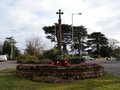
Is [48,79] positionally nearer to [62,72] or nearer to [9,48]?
[62,72]

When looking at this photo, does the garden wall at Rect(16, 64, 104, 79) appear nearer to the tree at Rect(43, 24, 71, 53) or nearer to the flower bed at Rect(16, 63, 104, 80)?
the flower bed at Rect(16, 63, 104, 80)

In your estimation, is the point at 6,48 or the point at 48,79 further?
the point at 6,48


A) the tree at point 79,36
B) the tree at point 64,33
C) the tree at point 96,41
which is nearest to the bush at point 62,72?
the tree at point 64,33

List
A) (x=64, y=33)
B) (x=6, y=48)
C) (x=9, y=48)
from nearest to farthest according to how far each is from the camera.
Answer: (x=64, y=33) → (x=9, y=48) → (x=6, y=48)

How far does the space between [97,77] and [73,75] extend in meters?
1.83

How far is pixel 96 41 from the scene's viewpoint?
131 meters

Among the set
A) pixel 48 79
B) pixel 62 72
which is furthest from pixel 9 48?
pixel 48 79

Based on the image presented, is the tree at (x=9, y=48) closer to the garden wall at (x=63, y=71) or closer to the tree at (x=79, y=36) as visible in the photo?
the tree at (x=79, y=36)

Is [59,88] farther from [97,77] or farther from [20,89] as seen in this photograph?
[97,77]

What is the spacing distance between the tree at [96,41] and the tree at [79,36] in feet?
47.0

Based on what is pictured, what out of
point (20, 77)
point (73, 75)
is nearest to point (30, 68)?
point (20, 77)

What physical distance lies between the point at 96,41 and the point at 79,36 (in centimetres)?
1976

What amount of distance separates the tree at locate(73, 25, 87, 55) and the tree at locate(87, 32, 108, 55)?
14.3 metres

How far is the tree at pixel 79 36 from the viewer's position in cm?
11106
